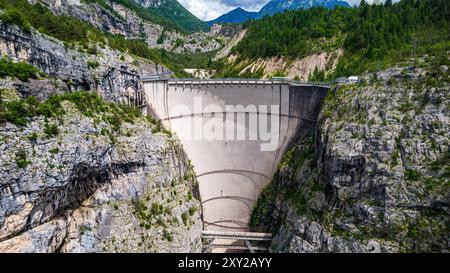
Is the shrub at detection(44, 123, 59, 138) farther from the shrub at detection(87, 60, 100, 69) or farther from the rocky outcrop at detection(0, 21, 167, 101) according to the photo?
the shrub at detection(87, 60, 100, 69)

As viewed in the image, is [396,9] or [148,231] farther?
[396,9]

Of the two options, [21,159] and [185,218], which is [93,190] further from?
[185,218]

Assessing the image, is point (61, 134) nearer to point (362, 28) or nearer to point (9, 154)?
point (9, 154)

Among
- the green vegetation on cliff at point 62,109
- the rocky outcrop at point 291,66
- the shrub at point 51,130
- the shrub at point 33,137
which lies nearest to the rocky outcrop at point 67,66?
the green vegetation on cliff at point 62,109

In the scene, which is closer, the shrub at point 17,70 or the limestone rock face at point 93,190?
the limestone rock face at point 93,190

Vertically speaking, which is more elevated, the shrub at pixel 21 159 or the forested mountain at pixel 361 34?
the forested mountain at pixel 361 34

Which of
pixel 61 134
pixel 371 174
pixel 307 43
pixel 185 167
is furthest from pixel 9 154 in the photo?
pixel 307 43

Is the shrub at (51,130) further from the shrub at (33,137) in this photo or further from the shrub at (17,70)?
the shrub at (17,70)
